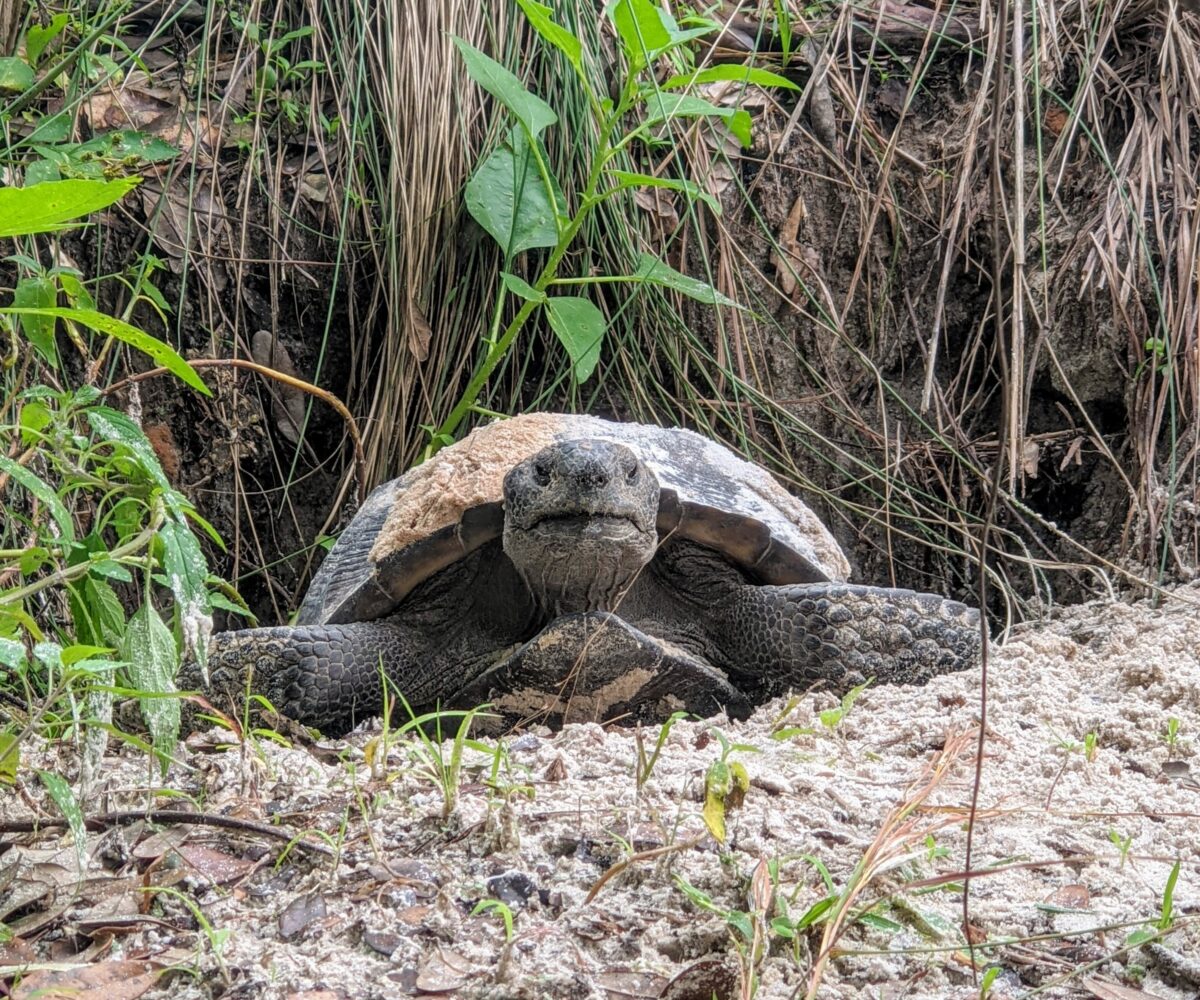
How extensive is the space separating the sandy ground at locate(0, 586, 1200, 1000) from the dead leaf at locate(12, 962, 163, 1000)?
0.01 metres

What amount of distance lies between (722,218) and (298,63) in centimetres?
176

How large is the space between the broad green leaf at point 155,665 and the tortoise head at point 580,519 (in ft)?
4.59

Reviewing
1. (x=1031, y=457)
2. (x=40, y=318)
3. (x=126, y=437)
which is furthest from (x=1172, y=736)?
(x=1031, y=457)

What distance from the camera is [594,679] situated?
2.99 metres

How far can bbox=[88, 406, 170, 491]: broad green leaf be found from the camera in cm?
186

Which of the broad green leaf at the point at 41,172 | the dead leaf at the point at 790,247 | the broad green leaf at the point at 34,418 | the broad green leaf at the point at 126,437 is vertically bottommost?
the dead leaf at the point at 790,247

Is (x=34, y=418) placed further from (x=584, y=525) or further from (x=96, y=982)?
(x=584, y=525)

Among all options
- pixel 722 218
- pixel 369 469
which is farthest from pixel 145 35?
pixel 722 218

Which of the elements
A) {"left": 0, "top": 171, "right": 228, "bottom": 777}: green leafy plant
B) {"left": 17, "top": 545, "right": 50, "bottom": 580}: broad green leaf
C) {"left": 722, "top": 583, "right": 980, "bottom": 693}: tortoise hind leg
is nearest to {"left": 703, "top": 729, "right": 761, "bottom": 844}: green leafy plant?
{"left": 0, "top": 171, "right": 228, "bottom": 777}: green leafy plant

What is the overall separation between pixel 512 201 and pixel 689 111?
2.76ft

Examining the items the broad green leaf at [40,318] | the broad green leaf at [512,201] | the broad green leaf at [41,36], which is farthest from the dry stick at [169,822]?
the broad green leaf at [512,201]

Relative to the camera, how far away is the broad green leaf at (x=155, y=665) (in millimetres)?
1667

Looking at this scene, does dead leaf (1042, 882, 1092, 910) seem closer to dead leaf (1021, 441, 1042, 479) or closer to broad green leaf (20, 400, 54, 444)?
broad green leaf (20, 400, 54, 444)

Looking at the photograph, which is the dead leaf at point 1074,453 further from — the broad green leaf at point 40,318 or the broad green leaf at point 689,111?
the broad green leaf at point 40,318
